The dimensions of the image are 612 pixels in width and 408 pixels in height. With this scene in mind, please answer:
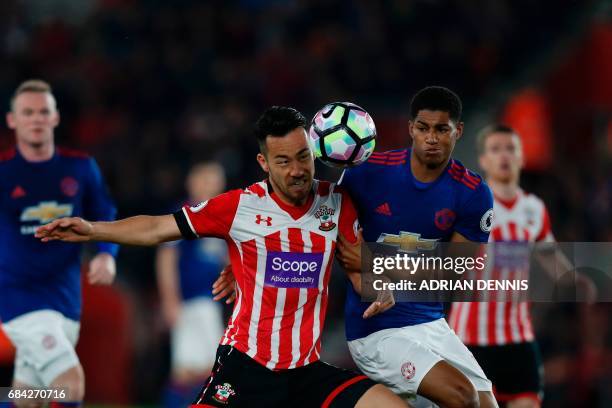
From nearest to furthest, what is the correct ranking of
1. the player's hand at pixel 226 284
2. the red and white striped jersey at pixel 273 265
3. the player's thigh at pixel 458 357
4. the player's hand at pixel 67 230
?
the player's hand at pixel 67 230 → the red and white striped jersey at pixel 273 265 → the player's thigh at pixel 458 357 → the player's hand at pixel 226 284

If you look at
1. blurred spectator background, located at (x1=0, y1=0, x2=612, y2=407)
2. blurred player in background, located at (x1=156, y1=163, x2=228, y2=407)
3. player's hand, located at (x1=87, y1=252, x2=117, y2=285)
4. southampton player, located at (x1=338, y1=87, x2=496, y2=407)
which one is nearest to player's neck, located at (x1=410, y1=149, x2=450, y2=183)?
southampton player, located at (x1=338, y1=87, x2=496, y2=407)

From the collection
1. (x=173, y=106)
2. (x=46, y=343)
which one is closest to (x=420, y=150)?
(x=46, y=343)

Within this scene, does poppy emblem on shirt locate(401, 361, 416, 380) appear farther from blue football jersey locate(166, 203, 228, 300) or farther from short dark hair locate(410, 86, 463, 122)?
blue football jersey locate(166, 203, 228, 300)

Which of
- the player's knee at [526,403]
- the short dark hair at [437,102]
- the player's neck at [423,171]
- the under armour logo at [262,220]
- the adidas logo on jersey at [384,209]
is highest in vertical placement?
the short dark hair at [437,102]

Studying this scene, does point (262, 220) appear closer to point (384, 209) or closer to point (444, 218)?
point (384, 209)

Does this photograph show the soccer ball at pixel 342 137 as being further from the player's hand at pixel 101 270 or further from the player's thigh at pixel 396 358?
the player's hand at pixel 101 270

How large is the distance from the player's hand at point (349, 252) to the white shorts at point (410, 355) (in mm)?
407

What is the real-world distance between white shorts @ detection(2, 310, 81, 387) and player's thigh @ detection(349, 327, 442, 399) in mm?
1799

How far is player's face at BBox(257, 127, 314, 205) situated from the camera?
4648 mm

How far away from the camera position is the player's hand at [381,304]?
15.6 feet

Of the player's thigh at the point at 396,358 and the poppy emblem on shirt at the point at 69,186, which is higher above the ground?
the poppy emblem on shirt at the point at 69,186

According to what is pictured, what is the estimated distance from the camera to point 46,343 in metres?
5.82

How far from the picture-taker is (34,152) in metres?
6.09

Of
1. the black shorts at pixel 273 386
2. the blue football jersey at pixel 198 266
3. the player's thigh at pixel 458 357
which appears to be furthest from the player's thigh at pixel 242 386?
the blue football jersey at pixel 198 266
